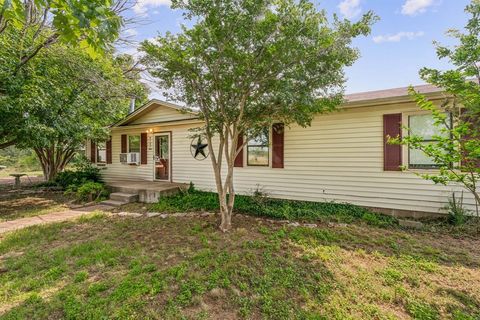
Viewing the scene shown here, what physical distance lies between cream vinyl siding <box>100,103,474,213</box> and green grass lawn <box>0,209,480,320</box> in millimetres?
1145

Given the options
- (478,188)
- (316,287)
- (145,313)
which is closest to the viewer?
(145,313)

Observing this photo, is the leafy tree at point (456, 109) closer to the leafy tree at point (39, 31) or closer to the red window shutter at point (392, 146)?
the red window shutter at point (392, 146)

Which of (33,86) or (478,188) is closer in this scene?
(478,188)

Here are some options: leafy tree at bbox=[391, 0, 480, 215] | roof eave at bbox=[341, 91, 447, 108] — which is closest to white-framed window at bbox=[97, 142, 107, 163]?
roof eave at bbox=[341, 91, 447, 108]

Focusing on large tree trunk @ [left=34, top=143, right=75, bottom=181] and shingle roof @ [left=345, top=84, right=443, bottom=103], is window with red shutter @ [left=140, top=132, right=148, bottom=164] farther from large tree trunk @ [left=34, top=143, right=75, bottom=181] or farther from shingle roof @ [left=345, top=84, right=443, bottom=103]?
shingle roof @ [left=345, top=84, right=443, bottom=103]

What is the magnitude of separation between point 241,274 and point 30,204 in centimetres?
838

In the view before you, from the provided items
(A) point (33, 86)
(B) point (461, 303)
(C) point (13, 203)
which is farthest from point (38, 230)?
(B) point (461, 303)

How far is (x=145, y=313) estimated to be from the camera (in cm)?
252

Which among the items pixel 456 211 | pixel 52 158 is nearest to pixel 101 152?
pixel 52 158

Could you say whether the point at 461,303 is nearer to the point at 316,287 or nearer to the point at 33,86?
the point at 316,287

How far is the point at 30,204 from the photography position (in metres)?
7.85

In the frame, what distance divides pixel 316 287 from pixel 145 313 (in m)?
2.03

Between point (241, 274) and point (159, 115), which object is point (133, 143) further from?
point (241, 274)

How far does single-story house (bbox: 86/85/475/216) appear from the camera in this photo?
5527 mm
